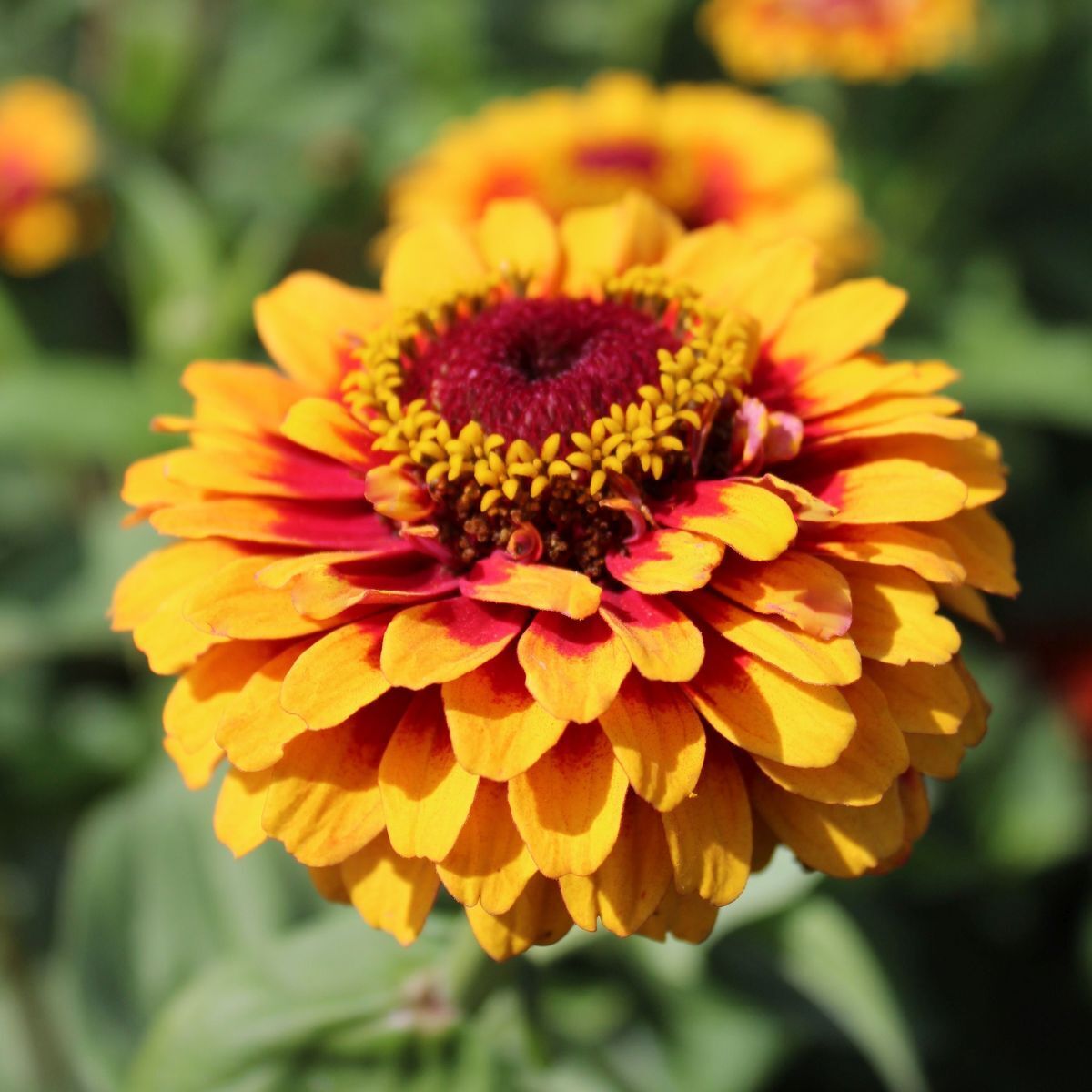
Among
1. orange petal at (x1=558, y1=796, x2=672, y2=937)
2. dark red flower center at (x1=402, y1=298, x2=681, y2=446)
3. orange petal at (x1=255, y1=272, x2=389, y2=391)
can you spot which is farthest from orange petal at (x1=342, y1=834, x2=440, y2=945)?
orange petal at (x1=255, y1=272, x2=389, y2=391)

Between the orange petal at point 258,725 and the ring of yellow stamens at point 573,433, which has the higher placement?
the ring of yellow stamens at point 573,433

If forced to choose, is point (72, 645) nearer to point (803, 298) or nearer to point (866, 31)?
point (803, 298)

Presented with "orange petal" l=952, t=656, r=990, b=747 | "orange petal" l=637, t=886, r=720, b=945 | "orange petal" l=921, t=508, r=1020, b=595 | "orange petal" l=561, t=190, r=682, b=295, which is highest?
"orange petal" l=561, t=190, r=682, b=295

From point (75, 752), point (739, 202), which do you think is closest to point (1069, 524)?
point (739, 202)

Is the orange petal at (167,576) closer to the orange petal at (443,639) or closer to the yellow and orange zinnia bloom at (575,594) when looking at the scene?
the yellow and orange zinnia bloom at (575,594)

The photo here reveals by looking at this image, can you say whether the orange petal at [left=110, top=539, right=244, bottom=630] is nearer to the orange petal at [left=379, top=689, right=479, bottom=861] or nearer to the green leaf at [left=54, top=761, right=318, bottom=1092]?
the orange petal at [left=379, top=689, right=479, bottom=861]

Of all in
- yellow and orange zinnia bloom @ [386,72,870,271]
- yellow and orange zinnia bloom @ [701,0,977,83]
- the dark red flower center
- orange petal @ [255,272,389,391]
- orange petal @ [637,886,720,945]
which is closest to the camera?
orange petal @ [637,886,720,945]

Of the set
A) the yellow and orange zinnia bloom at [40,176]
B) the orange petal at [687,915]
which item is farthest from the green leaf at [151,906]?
the yellow and orange zinnia bloom at [40,176]
